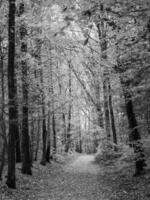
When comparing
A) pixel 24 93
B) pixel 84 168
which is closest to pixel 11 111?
pixel 24 93

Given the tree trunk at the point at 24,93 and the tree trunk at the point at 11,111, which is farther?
the tree trunk at the point at 24,93

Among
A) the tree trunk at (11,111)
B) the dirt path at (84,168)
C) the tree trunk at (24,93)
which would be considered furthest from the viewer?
the dirt path at (84,168)

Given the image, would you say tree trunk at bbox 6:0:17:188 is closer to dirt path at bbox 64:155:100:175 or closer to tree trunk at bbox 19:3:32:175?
tree trunk at bbox 19:3:32:175

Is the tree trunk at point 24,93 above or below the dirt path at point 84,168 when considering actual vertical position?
above

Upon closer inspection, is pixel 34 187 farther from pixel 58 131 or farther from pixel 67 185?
pixel 58 131

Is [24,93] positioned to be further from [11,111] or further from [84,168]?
[84,168]

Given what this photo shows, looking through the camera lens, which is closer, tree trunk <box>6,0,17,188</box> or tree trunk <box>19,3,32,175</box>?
tree trunk <box>6,0,17,188</box>

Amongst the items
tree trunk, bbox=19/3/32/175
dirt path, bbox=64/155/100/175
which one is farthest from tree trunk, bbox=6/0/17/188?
dirt path, bbox=64/155/100/175

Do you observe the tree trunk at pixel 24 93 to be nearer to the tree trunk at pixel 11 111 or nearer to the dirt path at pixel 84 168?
the tree trunk at pixel 11 111

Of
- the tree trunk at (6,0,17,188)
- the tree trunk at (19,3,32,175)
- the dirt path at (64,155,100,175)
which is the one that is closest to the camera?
the tree trunk at (6,0,17,188)

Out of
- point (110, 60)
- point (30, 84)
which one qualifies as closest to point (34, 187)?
point (30, 84)

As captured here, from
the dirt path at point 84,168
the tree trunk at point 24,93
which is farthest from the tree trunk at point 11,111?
the dirt path at point 84,168

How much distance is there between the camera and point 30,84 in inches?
529

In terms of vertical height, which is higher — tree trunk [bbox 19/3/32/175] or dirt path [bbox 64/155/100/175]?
tree trunk [bbox 19/3/32/175]
